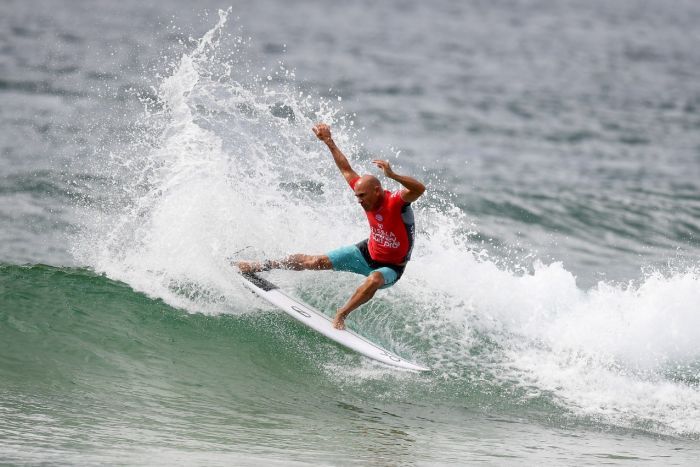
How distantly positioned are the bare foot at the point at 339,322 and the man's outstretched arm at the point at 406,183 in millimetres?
1693

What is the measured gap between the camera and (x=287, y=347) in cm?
1126

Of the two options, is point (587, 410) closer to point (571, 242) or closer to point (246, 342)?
point (246, 342)

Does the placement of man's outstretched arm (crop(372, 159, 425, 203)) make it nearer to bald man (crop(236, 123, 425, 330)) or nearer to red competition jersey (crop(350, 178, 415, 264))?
bald man (crop(236, 123, 425, 330))

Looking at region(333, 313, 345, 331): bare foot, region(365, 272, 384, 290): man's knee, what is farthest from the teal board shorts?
region(333, 313, 345, 331): bare foot

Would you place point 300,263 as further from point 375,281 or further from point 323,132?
point 323,132

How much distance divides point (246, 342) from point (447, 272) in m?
3.33

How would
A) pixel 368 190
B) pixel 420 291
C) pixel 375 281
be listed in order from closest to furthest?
pixel 368 190
pixel 375 281
pixel 420 291

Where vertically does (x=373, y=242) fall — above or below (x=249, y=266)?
above

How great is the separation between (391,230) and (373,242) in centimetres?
36

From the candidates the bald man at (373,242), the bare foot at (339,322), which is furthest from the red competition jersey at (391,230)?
the bare foot at (339,322)

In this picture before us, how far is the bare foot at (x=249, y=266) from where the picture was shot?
1156 centimetres

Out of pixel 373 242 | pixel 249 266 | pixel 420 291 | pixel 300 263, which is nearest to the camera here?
pixel 373 242

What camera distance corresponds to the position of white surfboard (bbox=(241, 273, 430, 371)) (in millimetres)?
10898

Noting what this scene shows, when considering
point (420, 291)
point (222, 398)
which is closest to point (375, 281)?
point (222, 398)
